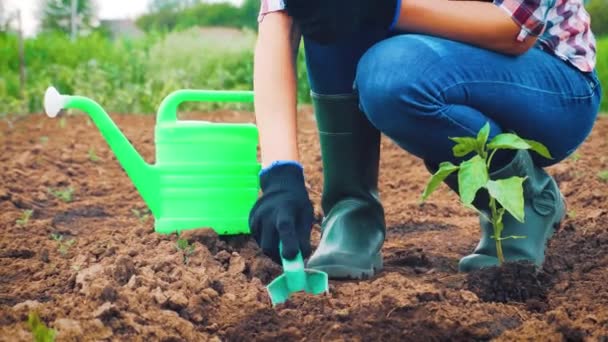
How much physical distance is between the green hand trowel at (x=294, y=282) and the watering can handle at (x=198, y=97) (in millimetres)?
755

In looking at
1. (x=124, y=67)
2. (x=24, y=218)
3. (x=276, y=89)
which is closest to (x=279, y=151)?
(x=276, y=89)

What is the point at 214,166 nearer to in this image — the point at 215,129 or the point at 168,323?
the point at 215,129

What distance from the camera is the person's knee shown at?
1.93 m

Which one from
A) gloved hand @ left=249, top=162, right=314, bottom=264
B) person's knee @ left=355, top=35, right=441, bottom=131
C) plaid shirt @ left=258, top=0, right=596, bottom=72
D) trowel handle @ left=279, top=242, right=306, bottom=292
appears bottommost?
trowel handle @ left=279, top=242, right=306, bottom=292

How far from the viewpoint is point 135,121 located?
219 inches

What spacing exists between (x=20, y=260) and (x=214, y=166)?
0.59m

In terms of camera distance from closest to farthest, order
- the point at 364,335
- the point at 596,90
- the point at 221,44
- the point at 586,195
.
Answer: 1. the point at 364,335
2. the point at 596,90
3. the point at 586,195
4. the point at 221,44

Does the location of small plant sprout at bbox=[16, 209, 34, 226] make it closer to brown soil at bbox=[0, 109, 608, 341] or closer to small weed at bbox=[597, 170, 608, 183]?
brown soil at bbox=[0, 109, 608, 341]

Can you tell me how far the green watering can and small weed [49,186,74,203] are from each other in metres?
1.04

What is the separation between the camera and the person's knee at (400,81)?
6.33 ft

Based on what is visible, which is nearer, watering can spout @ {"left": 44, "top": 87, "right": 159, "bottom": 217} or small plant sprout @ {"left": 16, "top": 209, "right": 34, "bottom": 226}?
watering can spout @ {"left": 44, "top": 87, "right": 159, "bottom": 217}

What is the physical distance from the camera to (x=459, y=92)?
1974 millimetres

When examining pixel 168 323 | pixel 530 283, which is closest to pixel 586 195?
pixel 530 283

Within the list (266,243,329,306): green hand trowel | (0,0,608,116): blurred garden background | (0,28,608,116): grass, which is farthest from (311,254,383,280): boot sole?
(0,0,608,116): blurred garden background
